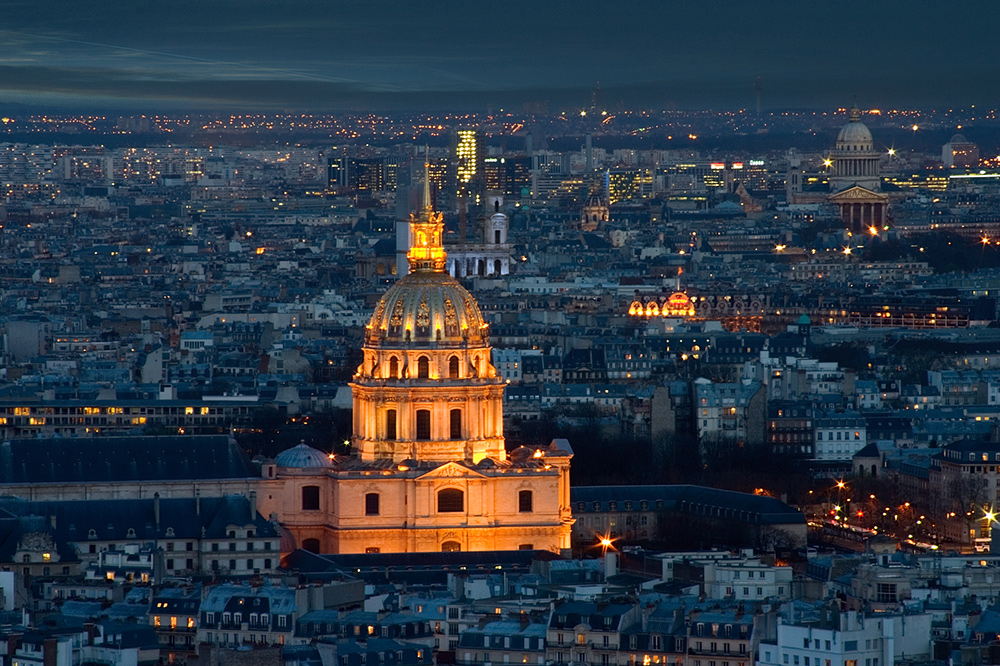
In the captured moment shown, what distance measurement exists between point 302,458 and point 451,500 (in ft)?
9.65

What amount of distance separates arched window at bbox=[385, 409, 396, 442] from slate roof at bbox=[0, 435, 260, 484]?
267cm

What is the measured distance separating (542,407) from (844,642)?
45949 mm

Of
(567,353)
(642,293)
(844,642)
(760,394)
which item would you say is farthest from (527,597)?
(642,293)

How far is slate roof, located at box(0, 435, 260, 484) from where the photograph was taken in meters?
79.9

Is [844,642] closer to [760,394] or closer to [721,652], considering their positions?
[721,652]

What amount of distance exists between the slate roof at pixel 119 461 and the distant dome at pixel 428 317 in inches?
150

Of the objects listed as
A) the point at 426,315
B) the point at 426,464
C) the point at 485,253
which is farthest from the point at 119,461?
the point at 485,253

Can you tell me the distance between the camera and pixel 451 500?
8081 centimetres

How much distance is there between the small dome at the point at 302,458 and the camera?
80.9 m

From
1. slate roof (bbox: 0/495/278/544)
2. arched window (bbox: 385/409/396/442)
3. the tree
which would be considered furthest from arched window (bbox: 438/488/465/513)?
the tree

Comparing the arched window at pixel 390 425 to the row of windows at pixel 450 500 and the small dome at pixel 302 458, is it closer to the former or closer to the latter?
the small dome at pixel 302 458

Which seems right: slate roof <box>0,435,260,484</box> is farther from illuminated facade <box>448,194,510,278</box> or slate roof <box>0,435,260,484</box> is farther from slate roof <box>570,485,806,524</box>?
illuminated facade <box>448,194,510,278</box>

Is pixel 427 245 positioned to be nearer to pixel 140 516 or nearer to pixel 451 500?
pixel 451 500

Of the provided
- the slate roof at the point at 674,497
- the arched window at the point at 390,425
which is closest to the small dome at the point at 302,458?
the arched window at the point at 390,425
